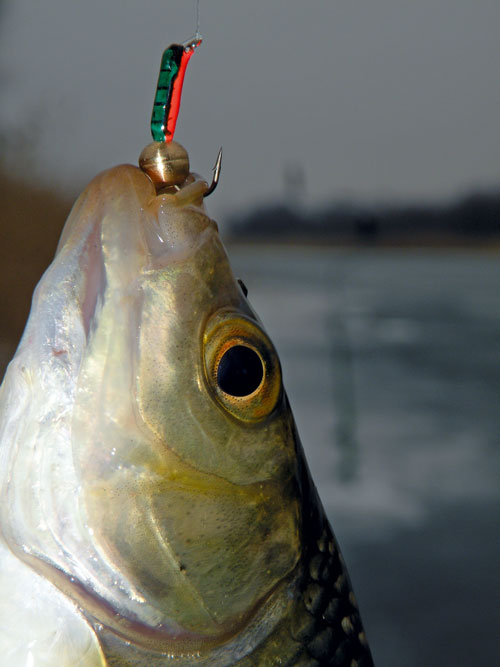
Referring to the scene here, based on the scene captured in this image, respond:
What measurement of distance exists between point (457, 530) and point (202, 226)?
4139mm

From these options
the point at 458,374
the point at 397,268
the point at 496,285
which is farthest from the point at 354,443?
the point at 397,268

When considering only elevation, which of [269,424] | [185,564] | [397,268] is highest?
[397,268]

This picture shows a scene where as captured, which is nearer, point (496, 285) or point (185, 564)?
point (185, 564)

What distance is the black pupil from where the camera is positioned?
70cm

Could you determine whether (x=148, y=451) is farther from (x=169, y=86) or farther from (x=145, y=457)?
(x=169, y=86)

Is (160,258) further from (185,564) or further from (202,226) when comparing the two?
(185,564)

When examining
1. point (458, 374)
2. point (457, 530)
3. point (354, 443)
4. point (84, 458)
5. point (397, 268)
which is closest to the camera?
point (84, 458)

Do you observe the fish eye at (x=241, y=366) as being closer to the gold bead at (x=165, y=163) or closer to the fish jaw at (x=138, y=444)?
the fish jaw at (x=138, y=444)

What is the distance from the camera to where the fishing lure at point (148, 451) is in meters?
0.64

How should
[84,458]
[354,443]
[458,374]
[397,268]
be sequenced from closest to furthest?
[84,458] → [354,443] → [458,374] → [397,268]

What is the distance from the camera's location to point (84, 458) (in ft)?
2.09

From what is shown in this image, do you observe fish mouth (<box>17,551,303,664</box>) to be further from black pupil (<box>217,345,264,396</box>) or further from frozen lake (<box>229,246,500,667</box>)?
frozen lake (<box>229,246,500,667</box>)

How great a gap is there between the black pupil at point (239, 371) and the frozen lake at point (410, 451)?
8.99 feet

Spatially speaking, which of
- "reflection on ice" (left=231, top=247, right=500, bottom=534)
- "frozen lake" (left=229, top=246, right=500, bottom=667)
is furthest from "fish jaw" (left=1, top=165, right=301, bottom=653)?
"reflection on ice" (left=231, top=247, right=500, bottom=534)
